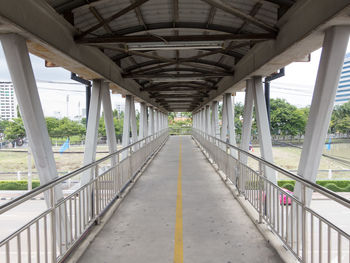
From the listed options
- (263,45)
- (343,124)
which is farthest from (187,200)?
(343,124)

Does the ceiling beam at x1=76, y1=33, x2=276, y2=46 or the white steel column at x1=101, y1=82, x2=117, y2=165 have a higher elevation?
the ceiling beam at x1=76, y1=33, x2=276, y2=46

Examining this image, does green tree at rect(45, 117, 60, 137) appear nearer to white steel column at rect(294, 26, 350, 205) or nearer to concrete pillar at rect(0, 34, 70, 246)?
concrete pillar at rect(0, 34, 70, 246)

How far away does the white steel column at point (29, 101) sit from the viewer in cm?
357

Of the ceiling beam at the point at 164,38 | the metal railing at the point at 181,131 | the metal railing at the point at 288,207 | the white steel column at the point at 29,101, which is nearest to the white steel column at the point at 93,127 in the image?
the ceiling beam at the point at 164,38

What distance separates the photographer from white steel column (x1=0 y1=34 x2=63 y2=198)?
3570 millimetres

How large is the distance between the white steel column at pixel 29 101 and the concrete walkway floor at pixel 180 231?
1168 millimetres

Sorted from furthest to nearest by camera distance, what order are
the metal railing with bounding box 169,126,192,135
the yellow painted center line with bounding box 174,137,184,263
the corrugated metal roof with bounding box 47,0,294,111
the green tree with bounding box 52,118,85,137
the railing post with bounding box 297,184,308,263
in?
the green tree with bounding box 52,118,85,137
the metal railing with bounding box 169,126,192,135
the corrugated metal roof with bounding box 47,0,294,111
the yellow painted center line with bounding box 174,137,184,263
the railing post with bounding box 297,184,308,263

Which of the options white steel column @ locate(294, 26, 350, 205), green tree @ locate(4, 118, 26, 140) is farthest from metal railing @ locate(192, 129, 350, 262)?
green tree @ locate(4, 118, 26, 140)

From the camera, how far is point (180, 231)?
429 cm

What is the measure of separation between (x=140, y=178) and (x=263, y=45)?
17.4 feet

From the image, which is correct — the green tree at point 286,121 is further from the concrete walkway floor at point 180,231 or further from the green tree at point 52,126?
the green tree at point 52,126

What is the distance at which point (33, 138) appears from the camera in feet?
12.8

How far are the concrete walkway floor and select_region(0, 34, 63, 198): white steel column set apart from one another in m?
1.17

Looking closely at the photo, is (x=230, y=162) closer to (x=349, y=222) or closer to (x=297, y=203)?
(x=297, y=203)
